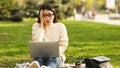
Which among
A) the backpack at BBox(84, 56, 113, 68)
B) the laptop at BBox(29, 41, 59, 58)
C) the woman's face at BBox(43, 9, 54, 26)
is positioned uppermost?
the woman's face at BBox(43, 9, 54, 26)

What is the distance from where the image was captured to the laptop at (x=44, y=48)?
7.36 m

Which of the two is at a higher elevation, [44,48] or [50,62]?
[44,48]

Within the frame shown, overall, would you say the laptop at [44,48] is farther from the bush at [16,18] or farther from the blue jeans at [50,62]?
the bush at [16,18]

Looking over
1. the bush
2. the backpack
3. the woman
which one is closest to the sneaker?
the woman

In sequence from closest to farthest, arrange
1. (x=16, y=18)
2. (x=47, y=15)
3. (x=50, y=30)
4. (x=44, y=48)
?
(x=44, y=48)
(x=47, y=15)
(x=50, y=30)
(x=16, y=18)

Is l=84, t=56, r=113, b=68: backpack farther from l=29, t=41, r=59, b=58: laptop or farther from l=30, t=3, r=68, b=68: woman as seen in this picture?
l=29, t=41, r=59, b=58: laptop

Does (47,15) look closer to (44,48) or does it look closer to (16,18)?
(44,48)

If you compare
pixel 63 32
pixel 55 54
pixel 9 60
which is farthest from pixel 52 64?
pixel 9 60

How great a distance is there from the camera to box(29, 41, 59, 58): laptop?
7.36m

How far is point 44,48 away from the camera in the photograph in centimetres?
740

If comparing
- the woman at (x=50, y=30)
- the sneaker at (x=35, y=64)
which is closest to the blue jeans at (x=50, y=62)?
the woman at (x=50, y=30)

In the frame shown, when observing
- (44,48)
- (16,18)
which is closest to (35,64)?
(44,48)

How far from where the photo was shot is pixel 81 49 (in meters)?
13.4

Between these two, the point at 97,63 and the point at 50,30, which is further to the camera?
the point at 50,30
